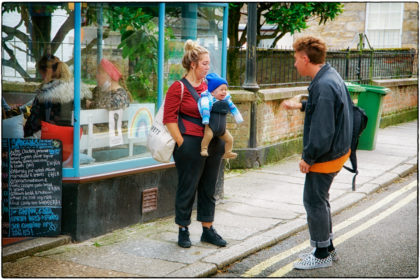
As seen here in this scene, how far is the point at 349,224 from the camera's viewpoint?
6945mm

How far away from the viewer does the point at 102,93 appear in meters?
6.23

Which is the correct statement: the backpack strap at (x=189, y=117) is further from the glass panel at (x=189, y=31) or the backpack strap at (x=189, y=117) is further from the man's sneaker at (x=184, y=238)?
the glass panel at (x=189, y=31)

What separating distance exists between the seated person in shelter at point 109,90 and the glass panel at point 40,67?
1.16 feet

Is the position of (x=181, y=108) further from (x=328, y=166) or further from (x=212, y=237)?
(x=328, y=166)

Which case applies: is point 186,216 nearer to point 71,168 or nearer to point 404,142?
point 71,168

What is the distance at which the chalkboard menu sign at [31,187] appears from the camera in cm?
554

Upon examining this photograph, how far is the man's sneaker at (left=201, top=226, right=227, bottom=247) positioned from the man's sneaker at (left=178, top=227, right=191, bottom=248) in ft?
0.65

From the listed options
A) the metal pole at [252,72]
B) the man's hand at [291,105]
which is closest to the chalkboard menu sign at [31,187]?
the man's hand at [291,105]

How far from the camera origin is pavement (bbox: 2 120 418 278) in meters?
5.11

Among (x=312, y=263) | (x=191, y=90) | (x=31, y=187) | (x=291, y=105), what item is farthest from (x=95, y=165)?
(x=312, y=263)

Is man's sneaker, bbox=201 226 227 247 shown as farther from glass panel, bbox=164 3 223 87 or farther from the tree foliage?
the tree foliage

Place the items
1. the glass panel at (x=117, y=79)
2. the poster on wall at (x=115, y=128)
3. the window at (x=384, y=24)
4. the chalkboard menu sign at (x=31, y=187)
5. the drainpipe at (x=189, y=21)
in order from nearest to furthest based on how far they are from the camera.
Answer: the chalkboard menu sign at (x=31, y=187) < the glass panel at (x=117, y=79) < the poster on wall at (x=115, y=128) < the drainpipe at (x=189, y=21) < the window at (x=384, y=24)

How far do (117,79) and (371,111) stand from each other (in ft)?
23.0

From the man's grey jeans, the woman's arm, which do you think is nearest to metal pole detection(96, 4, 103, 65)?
the woman's arm
